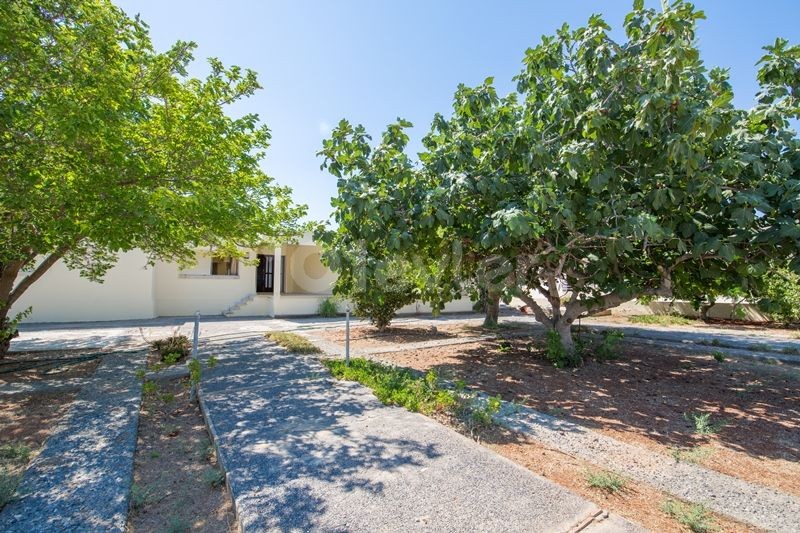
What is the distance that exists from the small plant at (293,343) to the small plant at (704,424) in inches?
258

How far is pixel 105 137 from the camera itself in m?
4.70

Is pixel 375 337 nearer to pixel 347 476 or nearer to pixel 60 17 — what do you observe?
pixel 347 476

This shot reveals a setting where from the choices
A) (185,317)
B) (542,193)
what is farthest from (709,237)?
(185,317)

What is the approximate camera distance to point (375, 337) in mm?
10820

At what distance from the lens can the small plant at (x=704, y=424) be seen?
400 cm

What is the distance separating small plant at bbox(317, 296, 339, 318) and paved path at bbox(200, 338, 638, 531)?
11.8 meters

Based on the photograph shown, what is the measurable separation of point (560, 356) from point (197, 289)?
50.6 ft

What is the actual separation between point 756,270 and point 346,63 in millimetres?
7578

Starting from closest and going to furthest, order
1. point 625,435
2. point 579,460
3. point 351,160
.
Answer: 1. point 579,460
2. point 625,435
3. point 351,160

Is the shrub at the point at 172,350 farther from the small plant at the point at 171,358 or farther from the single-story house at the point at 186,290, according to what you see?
the single-story house at the point at 186,290

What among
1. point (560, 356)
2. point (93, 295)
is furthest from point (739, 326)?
point (93, 295)

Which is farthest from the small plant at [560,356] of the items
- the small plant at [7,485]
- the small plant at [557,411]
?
the small plant at [7,485]

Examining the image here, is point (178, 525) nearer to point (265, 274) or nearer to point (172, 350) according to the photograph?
point (172, 350)

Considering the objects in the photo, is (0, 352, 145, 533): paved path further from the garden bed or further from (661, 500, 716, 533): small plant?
the garden bed
